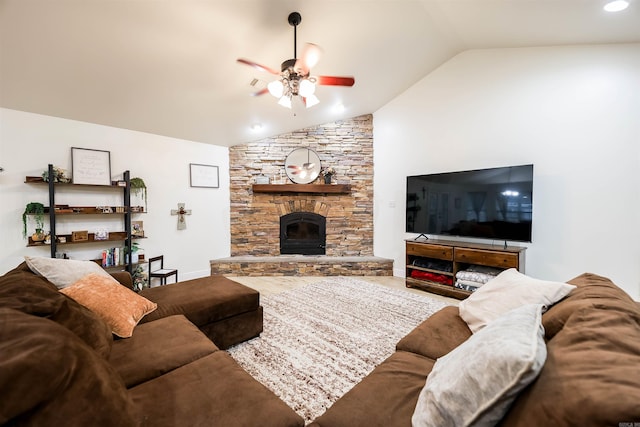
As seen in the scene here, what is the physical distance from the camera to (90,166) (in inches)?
131

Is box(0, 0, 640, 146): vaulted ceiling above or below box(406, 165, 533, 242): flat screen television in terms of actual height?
above

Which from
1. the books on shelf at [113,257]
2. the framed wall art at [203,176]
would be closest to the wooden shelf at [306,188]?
the framed wall art at [203,176]

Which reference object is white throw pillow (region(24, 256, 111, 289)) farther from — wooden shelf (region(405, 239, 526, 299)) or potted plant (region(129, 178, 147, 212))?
wooden shelf (region(405, 239, 526, 299))

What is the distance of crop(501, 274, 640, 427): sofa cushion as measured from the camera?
20.4 inches

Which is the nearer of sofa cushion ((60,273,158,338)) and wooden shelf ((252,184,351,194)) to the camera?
sofa cushion ((60,273,158,338))

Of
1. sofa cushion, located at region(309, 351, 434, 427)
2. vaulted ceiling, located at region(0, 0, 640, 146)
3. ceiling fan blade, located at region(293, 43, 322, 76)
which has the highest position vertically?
vaulted ceiling, located at region(0, 0, 640, 146)

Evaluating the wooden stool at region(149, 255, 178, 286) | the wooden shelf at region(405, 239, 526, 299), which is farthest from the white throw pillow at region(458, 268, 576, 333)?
the wooden stool at region(149, 255, 178, 286)

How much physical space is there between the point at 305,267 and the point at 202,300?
251 cm

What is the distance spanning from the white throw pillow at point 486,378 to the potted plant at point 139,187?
161 inches

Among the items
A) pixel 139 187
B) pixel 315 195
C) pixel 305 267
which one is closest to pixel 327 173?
pixel 315 195

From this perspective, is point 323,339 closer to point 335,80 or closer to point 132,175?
point 335,80

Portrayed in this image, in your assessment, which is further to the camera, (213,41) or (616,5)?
(213,41)

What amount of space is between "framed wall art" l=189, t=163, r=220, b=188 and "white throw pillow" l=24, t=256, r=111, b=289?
2.69m

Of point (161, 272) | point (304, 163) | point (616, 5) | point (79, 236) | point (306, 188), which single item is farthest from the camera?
point (304, 163)
